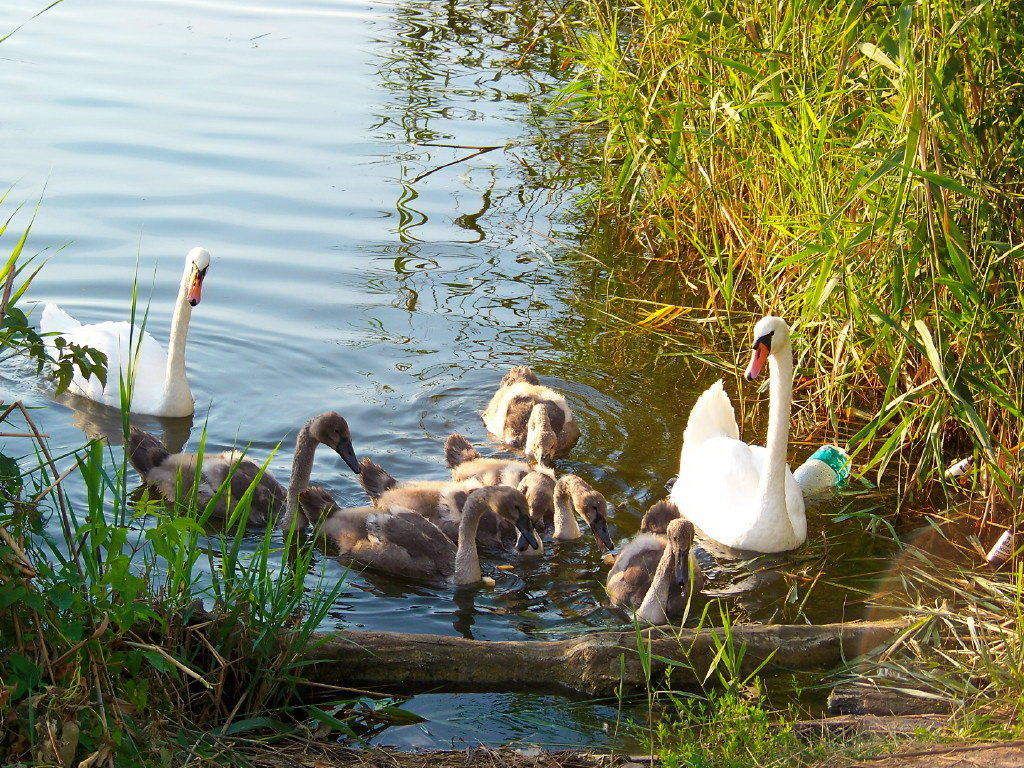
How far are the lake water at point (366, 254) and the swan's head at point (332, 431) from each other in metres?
0.26

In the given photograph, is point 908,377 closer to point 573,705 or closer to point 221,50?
point 573,705

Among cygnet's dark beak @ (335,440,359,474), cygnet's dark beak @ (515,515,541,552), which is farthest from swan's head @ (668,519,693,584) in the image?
cygnet's dark beak @ (335,440,359,474)

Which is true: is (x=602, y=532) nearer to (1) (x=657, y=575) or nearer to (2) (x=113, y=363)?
(1) (x=657, y=575)

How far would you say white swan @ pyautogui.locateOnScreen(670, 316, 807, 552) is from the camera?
6406 mm

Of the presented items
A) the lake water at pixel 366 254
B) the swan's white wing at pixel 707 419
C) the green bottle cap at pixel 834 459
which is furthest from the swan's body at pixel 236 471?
the green bottle cap at pixel 834 459

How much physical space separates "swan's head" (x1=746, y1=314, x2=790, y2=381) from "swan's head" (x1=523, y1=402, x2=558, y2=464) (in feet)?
3.91

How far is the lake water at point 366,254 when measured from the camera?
625cm

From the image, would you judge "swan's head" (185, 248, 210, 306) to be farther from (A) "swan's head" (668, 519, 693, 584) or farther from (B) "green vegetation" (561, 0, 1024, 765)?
(A) "swan's head" (668, 519, 693, 584)

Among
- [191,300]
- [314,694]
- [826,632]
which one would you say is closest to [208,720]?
[314,694]

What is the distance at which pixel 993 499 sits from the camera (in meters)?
6.28

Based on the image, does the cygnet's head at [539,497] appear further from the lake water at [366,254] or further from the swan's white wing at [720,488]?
the swan's white wing at [720,488]

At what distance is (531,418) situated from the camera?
284 inches

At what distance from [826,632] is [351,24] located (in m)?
12.0

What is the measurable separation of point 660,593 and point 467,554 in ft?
3.18
